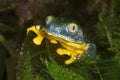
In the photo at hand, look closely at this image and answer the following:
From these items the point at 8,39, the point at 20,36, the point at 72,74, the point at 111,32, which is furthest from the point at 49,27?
the point at 8,39

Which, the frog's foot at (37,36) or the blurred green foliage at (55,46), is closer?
the blurred green foliage at (55,46)

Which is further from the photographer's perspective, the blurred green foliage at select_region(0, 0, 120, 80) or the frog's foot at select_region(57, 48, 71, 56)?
the frog's foot at select_region(57, 48, 71, 56)

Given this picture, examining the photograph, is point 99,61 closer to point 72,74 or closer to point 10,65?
point 72,74

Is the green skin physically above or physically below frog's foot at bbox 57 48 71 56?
above

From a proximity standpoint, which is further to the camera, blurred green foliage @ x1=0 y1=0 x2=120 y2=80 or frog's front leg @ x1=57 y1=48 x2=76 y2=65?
frog's front leg @ x1=57 y1=48 x2=76 y2=65
